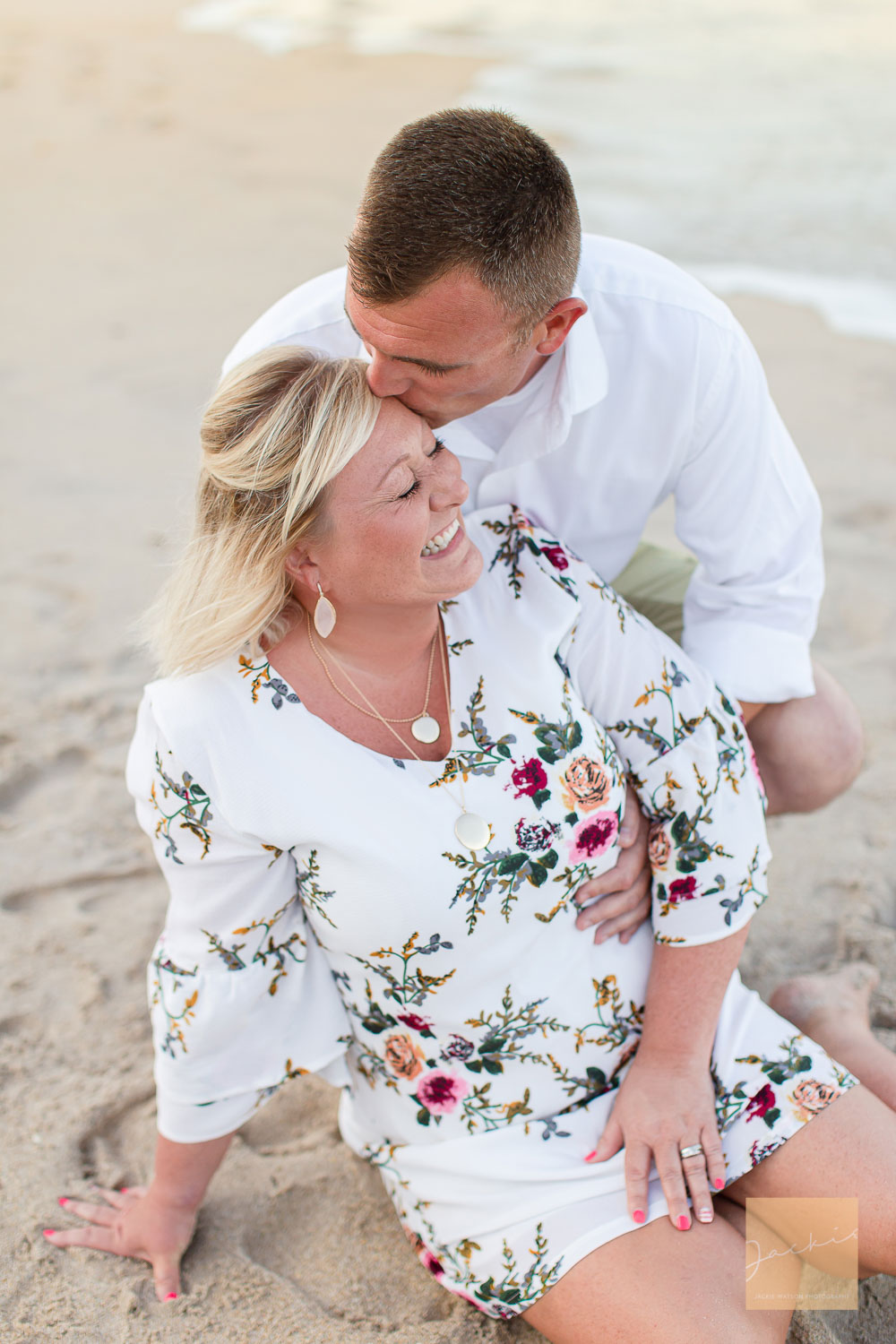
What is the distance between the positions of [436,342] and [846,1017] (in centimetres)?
151

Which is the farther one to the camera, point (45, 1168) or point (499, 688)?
point (45, 1168)

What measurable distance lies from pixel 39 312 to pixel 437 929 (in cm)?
487

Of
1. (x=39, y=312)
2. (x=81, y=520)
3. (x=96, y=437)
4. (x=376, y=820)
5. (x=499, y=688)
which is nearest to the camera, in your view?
(x=376, y=820)

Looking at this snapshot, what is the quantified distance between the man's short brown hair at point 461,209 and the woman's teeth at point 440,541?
390 millimetres

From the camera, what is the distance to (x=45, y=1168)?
2.29 meters

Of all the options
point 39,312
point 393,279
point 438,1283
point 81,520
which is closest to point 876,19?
point 39,312

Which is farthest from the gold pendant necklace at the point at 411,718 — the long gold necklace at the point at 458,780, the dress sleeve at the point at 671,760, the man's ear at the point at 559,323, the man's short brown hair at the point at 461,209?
the man's ear at the point at 559,323

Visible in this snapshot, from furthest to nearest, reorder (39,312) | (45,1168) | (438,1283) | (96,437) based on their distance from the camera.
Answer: (39,312), (96,437), (45,1168), (438,1283)

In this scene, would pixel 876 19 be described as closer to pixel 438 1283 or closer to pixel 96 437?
pixel 96 437

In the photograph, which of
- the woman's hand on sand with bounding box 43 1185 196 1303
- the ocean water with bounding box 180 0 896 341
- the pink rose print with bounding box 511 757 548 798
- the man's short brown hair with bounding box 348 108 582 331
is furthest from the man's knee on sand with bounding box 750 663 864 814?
the ocean water with bounding box 180 0 896 341

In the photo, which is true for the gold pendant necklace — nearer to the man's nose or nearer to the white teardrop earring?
the white teardrop earring

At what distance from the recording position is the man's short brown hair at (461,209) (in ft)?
6.31

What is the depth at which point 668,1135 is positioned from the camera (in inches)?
78.1

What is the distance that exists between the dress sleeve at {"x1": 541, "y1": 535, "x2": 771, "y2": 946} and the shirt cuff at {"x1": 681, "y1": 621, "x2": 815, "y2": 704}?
1.43 feet
